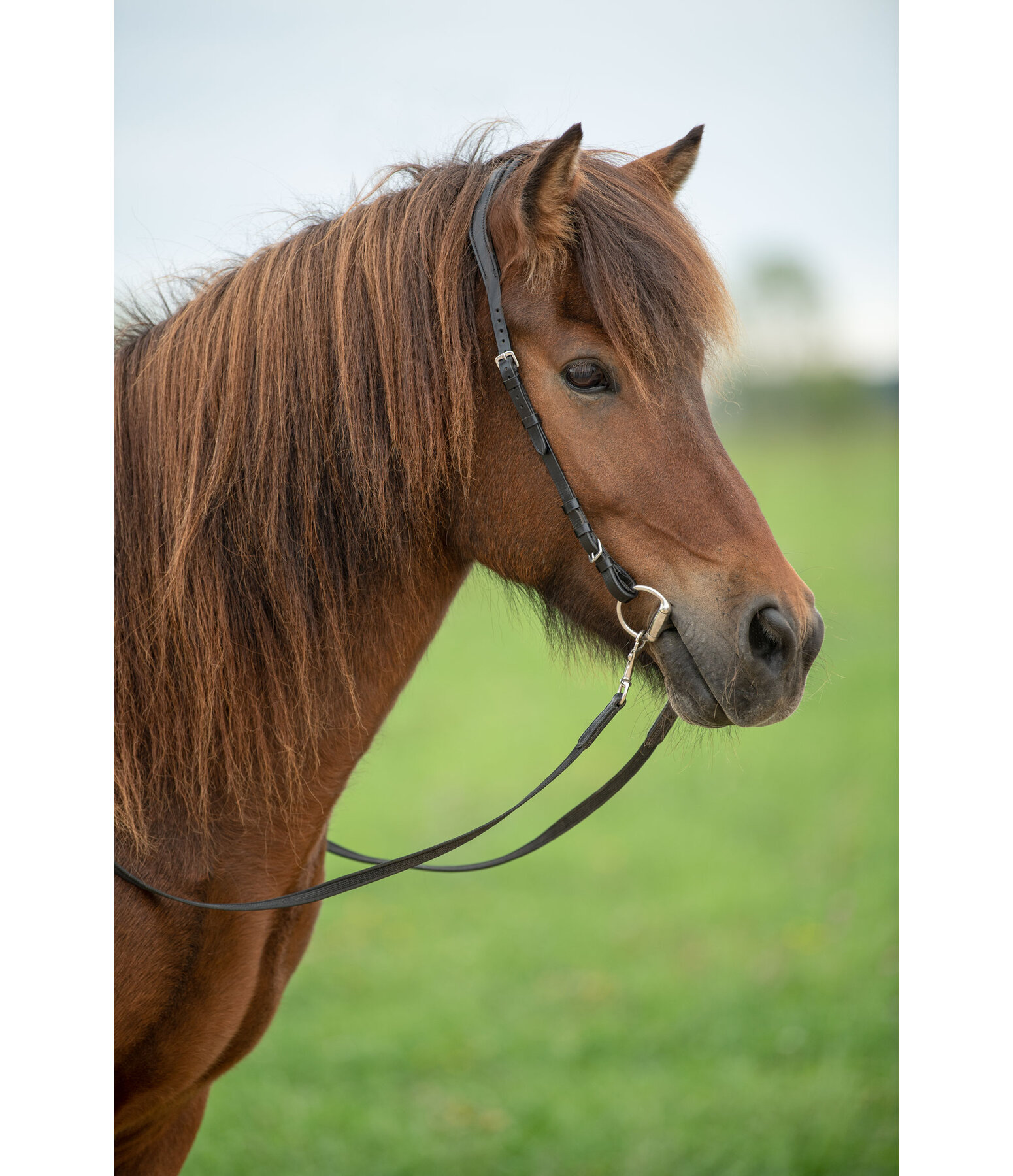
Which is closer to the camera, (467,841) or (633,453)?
(633,453)

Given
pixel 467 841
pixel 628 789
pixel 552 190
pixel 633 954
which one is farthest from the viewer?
pixel 628 789

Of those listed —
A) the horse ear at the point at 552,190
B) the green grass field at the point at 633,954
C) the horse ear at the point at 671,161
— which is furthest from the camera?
the green grass field at the point at 633,954

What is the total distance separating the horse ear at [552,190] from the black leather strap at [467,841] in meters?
0.60

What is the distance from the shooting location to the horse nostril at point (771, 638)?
1056 millimetres

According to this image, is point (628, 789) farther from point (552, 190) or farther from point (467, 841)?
point (552, 190)

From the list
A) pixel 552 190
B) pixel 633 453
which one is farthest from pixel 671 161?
pixel 633 453

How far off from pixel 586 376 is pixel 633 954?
2739 millimetres

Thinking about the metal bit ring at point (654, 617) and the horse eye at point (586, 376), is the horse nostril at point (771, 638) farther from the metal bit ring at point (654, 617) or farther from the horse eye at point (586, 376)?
the horse eye at point (586, 376)

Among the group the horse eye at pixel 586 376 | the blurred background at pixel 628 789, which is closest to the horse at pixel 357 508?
the horse eye at pixel 586 376

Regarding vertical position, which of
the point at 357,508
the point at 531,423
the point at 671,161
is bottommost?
the point at 357,508

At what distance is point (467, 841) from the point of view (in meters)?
1.23

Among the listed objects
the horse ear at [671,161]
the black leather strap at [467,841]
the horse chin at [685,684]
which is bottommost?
the black leather strap at [467,841]

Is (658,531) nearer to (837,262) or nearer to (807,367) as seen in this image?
(837,262)
